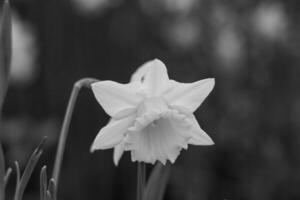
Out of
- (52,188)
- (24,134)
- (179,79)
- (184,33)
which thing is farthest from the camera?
(184,33)

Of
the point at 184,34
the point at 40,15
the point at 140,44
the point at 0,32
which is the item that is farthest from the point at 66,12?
the point at 0,32

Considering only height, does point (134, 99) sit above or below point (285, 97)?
above

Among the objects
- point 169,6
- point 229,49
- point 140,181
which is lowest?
point 229,49

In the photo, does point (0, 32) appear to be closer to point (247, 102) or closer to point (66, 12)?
point (247, 102)

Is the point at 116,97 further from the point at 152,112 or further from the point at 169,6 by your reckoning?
the point at 169,6

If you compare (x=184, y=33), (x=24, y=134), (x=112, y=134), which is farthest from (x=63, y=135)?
(x=184, y=33)

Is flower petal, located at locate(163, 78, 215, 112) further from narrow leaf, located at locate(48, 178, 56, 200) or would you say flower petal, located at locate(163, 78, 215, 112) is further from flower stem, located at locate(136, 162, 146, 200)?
narrow leaf, located at locate(48, 178, 56, 200)
